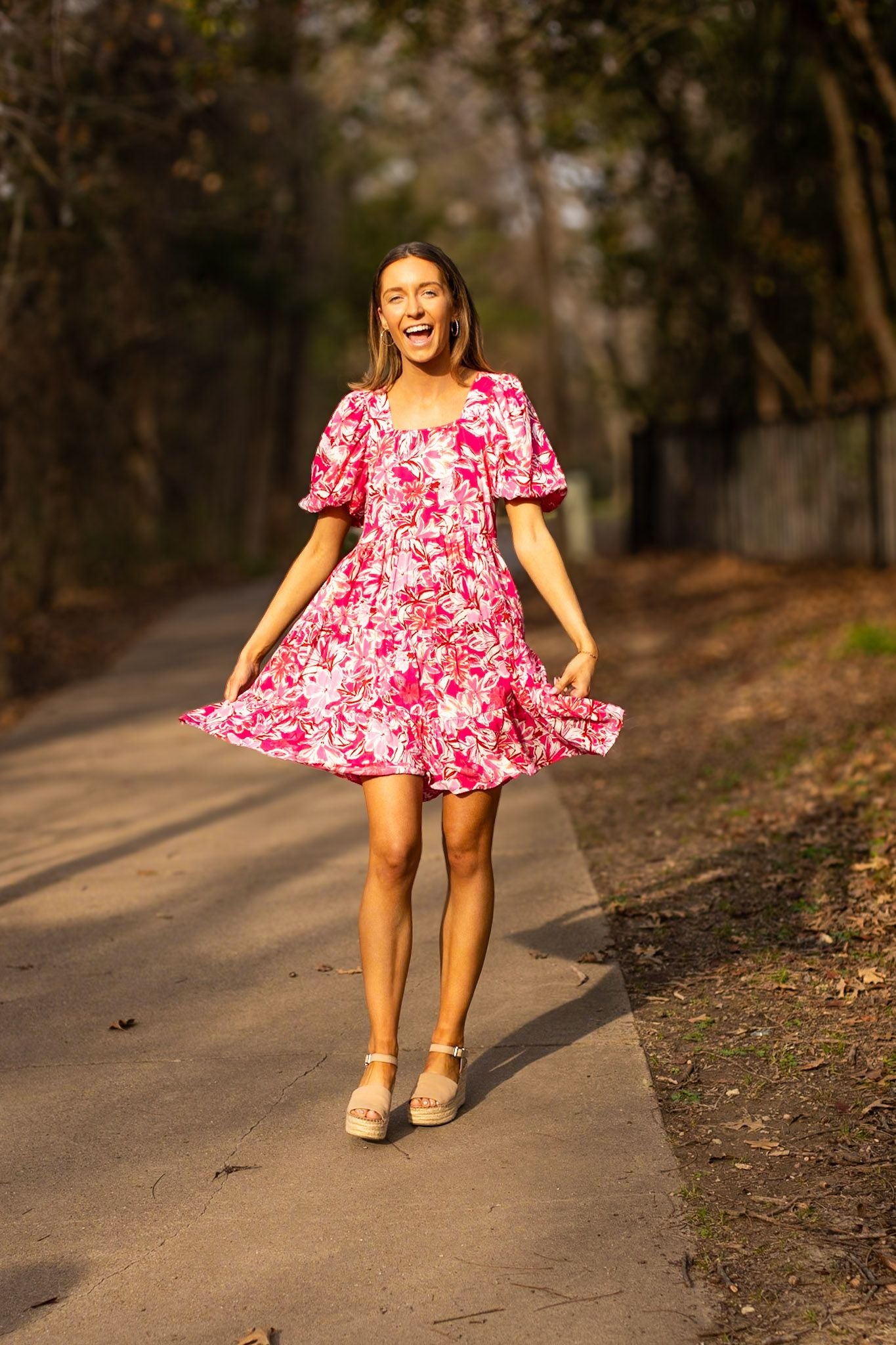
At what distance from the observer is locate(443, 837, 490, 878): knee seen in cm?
405

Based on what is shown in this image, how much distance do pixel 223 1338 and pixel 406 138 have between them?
1191 inches

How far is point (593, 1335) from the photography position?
2.94 m

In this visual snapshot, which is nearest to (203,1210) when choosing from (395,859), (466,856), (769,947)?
(395,859)

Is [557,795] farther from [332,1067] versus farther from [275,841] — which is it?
[332,1067]

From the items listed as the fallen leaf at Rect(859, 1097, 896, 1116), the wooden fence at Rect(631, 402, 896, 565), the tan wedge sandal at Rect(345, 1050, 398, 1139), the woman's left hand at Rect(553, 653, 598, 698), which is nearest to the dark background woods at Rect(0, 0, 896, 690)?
the wooden fence at Rect(631, 402, 896, 565)

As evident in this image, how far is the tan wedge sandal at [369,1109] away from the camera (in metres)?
3.84

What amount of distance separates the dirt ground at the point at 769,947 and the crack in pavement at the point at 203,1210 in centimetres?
91

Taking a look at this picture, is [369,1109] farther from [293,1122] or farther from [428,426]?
[428,426]

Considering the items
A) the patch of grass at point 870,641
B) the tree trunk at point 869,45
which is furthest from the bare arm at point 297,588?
the tree trunk at point 869,45

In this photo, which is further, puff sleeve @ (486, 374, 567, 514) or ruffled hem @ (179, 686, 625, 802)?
puff sleeve @ (486, 374, 567, 514)

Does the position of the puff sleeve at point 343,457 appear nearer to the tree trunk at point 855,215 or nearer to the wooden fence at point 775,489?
the tree trunk at point 855,215

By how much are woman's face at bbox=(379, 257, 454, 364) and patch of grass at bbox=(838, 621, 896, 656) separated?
7699mm

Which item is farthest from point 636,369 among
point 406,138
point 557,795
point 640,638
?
point 557,795

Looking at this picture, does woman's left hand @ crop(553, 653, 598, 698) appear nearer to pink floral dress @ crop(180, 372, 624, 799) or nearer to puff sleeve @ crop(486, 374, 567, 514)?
pink floral dress @ crop(180, 372, 624, 799)
